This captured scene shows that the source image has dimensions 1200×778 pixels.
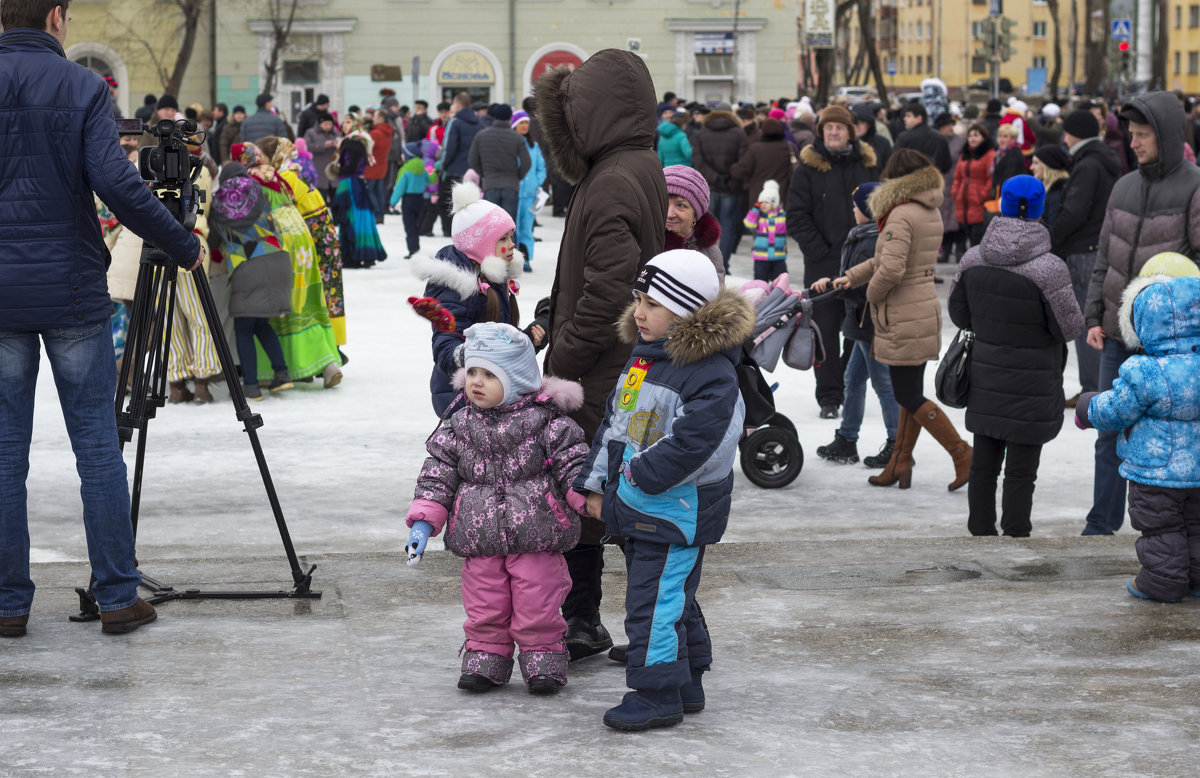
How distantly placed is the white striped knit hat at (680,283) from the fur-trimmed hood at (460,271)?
131 centimetres

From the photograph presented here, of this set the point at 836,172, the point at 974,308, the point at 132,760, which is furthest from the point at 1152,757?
the point at 836,172

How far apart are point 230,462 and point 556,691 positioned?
4.90 m

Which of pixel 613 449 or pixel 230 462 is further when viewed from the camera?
pixel 230 462

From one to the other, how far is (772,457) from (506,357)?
4424mm

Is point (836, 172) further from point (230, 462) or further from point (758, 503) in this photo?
point (230, 462)

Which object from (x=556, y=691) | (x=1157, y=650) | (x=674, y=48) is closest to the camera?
(x=556, y=691)

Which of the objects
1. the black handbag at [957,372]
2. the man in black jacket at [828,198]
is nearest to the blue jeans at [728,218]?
the man in black jacket at [828,198]

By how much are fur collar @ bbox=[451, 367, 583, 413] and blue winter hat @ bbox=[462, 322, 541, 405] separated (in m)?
0.03

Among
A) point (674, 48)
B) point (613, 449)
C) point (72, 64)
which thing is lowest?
point (613, 449)

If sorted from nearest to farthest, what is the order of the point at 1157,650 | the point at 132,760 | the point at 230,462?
the point at 132,760 → the point at 1157,650 → the point at 230,462

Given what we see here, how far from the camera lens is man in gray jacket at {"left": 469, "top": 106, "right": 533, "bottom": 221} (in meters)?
16.9

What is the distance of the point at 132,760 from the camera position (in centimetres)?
382

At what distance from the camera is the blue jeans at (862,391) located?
29.4 feet

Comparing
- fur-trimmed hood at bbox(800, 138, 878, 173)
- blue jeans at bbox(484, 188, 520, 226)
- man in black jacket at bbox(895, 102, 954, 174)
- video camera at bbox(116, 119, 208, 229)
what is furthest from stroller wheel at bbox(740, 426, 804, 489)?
man in black jacket at bbox(895, 102, 954, 174)
